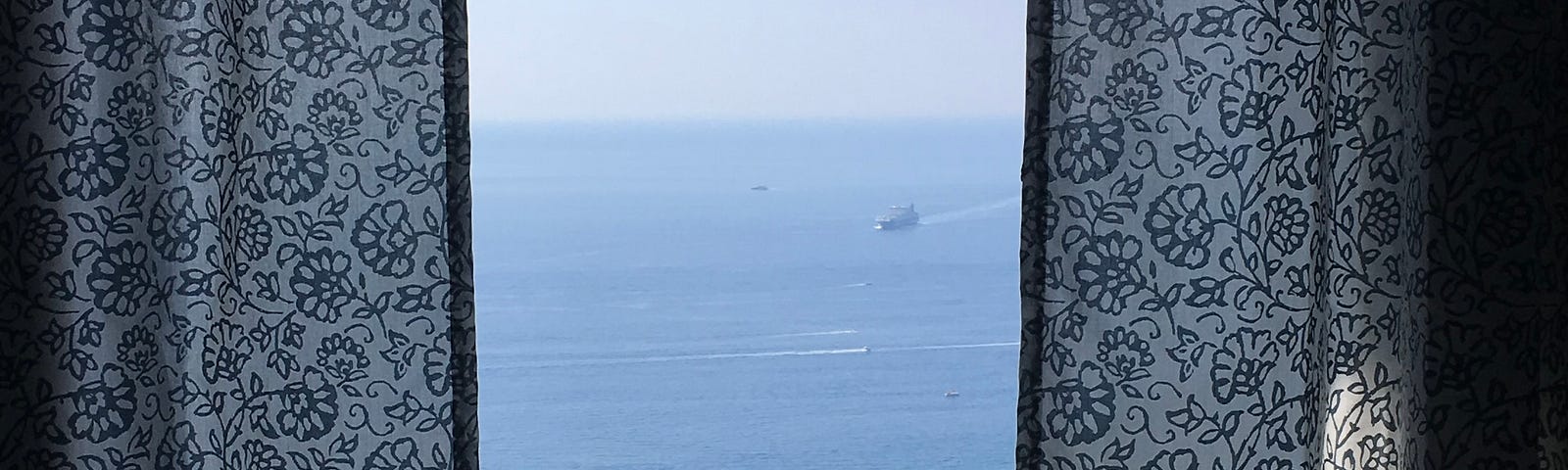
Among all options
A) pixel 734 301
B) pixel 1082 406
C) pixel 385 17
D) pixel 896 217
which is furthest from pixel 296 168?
pixel 1082 406

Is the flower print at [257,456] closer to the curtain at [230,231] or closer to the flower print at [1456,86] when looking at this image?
the curtain at [230,231]

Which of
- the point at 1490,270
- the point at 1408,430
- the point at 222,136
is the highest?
the point at 222,136

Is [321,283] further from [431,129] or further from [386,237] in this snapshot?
[431,129]

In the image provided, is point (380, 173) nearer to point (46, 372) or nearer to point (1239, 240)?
point (46, 372)

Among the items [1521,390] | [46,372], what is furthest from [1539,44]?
[46,372]

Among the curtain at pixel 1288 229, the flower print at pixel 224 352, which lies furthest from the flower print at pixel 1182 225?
the flower print at pixel 224 352

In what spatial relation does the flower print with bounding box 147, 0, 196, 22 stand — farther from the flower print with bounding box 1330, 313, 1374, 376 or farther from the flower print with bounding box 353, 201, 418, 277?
the flower print with bounding box 1330, 313, 1374, 376
